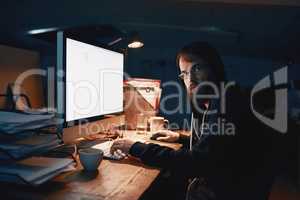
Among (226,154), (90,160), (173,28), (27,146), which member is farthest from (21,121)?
(173,28)

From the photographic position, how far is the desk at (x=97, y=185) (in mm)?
793

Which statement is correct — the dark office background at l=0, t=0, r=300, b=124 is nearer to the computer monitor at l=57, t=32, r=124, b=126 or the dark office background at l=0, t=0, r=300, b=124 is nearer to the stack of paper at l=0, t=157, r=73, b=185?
the computer monitor at l=57, t=32, r=124, b=126

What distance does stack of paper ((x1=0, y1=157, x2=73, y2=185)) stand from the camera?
0.81m

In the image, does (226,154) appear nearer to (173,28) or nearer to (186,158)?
(186,158)

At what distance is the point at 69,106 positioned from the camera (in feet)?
3.74

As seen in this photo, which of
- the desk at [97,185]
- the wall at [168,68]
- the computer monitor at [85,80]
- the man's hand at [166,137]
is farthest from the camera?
the wall at [168,68]

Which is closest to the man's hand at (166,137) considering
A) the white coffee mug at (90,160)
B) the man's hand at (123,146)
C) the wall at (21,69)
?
the man's hand at (123,146)

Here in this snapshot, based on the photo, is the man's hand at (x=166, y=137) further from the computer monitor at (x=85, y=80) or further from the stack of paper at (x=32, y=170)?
the stack of paper at (x=32, y=170)

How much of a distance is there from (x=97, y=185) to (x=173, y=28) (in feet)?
6.62

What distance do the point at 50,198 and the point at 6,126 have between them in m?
0.23

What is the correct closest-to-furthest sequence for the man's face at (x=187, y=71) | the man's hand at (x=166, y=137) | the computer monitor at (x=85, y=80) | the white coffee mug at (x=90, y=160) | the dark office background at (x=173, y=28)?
the white coffee mug at (x=90, y=160) → the computer monitor at (x=85, y=80) → the man's face at (x=187, y=71) → the man's hand at (x=166, y=137) → the dark office background at (x=173, y=28)

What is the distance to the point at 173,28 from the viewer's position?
105 inches

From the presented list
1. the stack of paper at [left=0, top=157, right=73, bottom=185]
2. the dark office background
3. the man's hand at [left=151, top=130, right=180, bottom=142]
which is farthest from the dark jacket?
the dark office background

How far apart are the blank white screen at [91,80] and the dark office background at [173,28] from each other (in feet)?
1.93
